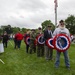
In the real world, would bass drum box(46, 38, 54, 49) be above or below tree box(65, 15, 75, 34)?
below

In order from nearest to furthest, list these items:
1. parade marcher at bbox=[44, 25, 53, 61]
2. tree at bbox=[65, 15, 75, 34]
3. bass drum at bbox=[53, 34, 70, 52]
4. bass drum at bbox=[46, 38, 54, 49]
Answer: bass drum at bbox=[53, 34, 70, 52]
bass drum at bbox=[46, 38, 54, 49]
parade marcher at bbox=[44, 25, 53, 61]
tree at bbox=[65, 15, 75, 34]

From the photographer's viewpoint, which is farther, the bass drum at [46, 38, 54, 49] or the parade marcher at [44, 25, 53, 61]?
the parade marcher at [44, 25, 53, 61]

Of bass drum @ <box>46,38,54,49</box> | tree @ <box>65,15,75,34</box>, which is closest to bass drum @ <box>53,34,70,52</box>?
bass drum @ <box>46,38,54,49</box>

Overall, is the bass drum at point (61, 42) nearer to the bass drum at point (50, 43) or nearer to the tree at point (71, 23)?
the bass drum at point (50, 43)

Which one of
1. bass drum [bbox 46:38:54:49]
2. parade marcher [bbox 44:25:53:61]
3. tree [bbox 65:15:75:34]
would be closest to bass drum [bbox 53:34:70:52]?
bass drum [bbox 46:38:54:49]

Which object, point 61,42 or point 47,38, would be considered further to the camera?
point 47,38

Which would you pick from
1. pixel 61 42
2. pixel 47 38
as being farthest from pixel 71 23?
pixel 61 42

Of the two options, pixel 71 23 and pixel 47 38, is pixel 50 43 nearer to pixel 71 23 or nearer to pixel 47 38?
pixel 47 38

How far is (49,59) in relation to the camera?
41.9ft

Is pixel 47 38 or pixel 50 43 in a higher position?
pixel 47 38

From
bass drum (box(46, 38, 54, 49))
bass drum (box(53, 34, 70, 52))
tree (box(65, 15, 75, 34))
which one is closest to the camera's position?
bass drum (box(53, 34, 70, 52))

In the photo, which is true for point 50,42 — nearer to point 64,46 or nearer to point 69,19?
point 64,46

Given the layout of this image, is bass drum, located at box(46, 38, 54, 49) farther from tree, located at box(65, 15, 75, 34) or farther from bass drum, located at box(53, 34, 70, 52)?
tree, located at box(65, 15, 75, 34)

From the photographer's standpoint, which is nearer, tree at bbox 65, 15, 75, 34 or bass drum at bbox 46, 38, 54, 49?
bass drum at bbox 46, 38, 54, 49
